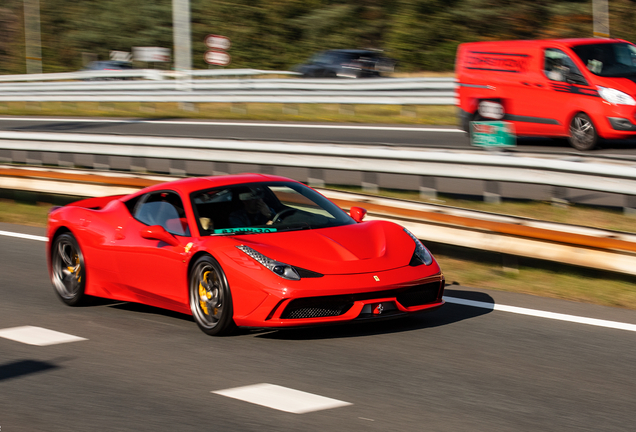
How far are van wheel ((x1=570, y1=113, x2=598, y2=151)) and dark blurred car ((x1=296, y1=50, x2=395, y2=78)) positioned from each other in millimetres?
15855

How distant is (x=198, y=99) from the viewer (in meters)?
27.0

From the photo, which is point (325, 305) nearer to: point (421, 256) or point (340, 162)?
point (421, 256)

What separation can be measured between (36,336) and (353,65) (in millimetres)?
24626

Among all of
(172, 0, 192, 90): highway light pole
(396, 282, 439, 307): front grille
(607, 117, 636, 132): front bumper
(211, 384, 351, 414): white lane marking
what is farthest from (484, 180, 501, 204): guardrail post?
(172, 0, 192, 90): highway light pole

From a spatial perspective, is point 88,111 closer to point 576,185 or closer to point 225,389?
point 576,185

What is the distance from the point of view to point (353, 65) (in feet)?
99.3

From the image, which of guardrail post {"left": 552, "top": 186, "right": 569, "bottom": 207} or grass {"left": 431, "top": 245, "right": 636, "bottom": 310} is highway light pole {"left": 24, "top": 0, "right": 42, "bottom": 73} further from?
grass {"left": 431, "top": 245, "right": 636, "bottom": 310}

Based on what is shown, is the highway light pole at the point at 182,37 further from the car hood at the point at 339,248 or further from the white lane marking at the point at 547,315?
the car hood at the point at 339,248

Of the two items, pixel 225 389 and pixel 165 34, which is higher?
pixel 165 34

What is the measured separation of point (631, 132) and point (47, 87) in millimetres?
23106

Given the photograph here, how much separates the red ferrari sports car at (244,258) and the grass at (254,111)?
14434mm

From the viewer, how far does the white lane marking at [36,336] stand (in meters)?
6.42

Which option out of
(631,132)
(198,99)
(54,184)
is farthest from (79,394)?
(198,99)

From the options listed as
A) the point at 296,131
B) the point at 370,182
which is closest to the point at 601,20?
the point at 296,131
